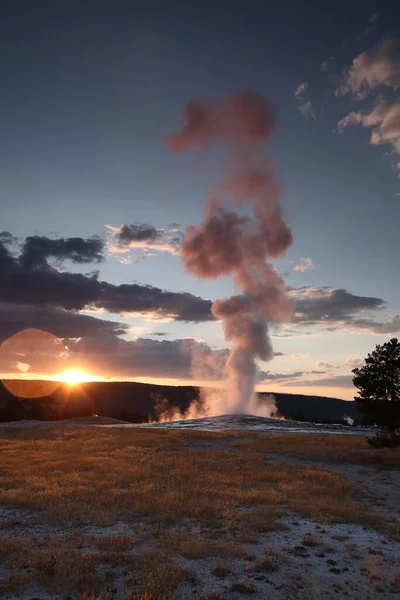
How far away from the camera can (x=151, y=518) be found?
16516 mm

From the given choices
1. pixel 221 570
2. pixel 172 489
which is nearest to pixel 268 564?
pixel 221 570

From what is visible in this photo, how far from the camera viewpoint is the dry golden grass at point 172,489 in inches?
679

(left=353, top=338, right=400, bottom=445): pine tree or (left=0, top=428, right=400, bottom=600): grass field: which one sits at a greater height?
(left=353, top=338, right=400, bottom=445): pine tree

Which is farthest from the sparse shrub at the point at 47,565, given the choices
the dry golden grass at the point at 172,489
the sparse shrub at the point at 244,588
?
the sparse shrub at the point at 244,588

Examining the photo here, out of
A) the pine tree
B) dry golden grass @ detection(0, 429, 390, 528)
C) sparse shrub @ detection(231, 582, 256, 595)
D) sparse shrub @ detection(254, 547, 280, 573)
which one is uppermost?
the pine tree

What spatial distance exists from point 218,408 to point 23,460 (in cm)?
8715

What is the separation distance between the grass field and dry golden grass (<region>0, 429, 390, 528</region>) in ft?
0.18

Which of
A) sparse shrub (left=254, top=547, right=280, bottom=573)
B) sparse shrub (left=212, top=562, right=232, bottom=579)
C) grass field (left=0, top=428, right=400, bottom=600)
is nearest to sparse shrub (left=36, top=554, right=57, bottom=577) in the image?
grass field (left=0, top=428, right=400, bottom=600)

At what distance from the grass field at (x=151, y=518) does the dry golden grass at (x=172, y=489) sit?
0.18 ft

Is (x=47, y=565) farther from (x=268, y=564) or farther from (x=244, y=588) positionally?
(x=268, y=564)

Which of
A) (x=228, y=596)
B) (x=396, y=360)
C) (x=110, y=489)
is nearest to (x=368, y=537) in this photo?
(x=228, y=596)

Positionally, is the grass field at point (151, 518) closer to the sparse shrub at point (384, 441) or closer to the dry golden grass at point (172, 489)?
the dry golden grass at point (172, 489)

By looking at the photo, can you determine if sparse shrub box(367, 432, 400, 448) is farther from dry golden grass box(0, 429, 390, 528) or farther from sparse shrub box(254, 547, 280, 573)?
sparse shrub box(254, 547, 280, 573)

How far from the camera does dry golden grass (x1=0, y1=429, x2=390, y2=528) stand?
17234 millimetres
